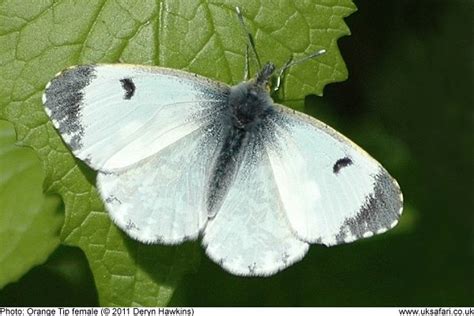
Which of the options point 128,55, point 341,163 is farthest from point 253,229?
point 128,55

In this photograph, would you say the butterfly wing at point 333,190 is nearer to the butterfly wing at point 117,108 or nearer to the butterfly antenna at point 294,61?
the butterfly antenna at point 294,61

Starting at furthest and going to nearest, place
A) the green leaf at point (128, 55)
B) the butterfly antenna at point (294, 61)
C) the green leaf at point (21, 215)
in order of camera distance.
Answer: the green leaf at point (21, 215) < the butterfly antenna at point (294, 61) < the green leaf at point (128, 55)

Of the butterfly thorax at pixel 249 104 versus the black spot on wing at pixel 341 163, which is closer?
the black spot on wing at pixel 341 163

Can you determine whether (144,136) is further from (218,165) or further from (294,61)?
(294,61)

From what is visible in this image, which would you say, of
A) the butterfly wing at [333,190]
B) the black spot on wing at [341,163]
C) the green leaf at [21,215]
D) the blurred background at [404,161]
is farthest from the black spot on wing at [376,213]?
the green leaf at [21,215]

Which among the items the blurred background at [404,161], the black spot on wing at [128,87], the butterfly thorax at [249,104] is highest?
the black spot on wing at [128,87]

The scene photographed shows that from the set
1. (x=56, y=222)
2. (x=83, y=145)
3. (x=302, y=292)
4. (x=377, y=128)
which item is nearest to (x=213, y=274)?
(x=302, y=292)

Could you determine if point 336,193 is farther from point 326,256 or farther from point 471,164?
point 471,164
